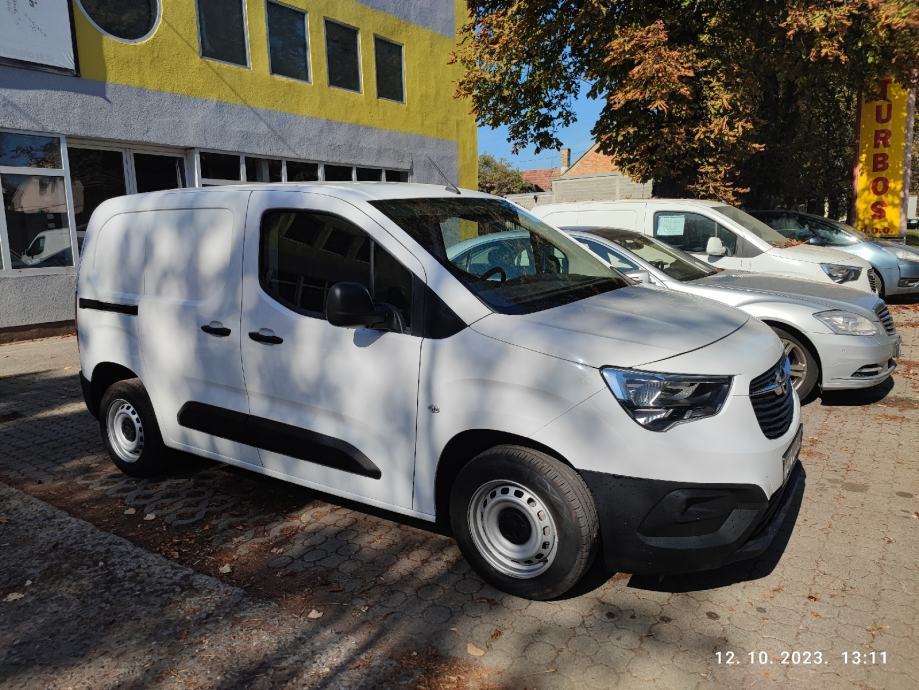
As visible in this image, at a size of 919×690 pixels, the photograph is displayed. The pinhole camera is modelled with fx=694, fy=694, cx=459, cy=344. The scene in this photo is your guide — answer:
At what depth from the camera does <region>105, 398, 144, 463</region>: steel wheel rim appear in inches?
180

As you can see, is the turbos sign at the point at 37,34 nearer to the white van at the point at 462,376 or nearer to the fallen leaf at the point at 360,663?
the white van at the point at 462,376

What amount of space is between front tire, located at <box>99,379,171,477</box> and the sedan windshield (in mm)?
4221

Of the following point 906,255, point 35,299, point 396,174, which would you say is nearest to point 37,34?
point 35,299

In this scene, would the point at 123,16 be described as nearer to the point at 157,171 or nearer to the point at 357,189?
the point at 157,171

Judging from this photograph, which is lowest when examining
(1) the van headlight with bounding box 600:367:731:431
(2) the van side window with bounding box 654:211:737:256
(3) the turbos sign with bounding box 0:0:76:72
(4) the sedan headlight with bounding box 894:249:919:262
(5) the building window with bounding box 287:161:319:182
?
(1) the van headlight with bounding box 600:367:731:431

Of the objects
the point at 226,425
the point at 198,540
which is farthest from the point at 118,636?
the point at 226,425

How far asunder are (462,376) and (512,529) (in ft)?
2.37

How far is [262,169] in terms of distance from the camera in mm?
13188

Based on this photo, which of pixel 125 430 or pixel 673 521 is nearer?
pixel 673 521

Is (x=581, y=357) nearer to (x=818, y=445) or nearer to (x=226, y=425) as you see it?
(x=226, y=425)

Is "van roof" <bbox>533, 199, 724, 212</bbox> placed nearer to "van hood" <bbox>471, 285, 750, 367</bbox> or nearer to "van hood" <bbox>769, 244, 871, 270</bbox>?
"van hood" <bbox>769, 244, 871, 270</bbox>

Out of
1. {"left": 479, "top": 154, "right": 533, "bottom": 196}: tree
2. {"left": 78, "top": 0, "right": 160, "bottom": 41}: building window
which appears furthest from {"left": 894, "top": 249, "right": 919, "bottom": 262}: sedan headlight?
{"left": 479, "top": 154, "right": 533, "bottom": 196}: tree

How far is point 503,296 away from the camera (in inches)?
128

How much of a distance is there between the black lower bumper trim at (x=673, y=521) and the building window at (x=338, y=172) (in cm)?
1270
